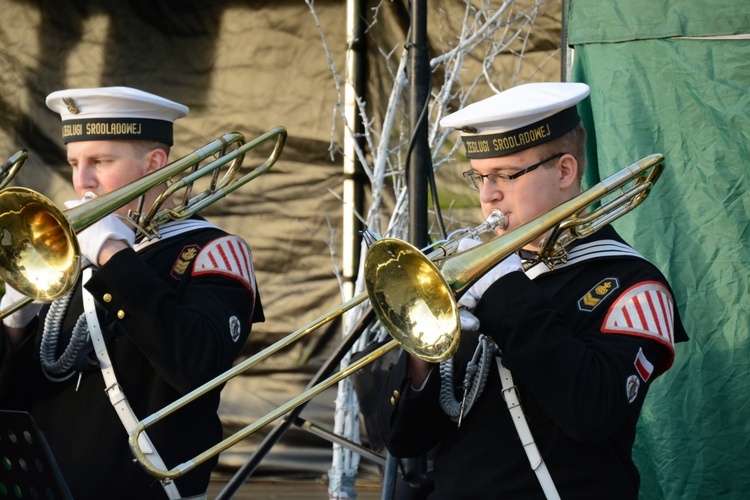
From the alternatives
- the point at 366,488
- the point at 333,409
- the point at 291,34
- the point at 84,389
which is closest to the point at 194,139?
the point at 291,34

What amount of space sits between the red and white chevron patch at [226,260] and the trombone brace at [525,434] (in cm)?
86

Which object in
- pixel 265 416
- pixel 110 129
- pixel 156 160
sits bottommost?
pixel 265 416

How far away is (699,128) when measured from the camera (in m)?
3.51

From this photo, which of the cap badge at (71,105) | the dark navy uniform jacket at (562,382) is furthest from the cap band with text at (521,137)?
the cap badge at (71,105)

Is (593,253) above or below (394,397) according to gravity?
above

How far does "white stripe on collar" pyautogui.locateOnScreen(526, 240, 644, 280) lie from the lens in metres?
2.70

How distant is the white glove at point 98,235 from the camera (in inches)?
116

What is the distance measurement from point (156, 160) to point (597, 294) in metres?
1.37

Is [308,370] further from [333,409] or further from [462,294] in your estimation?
[462,294]

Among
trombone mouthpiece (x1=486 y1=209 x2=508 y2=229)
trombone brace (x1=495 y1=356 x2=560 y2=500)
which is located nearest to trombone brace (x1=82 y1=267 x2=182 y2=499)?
trombone brace (x1=495 y1=356 x2=560 y2=500)

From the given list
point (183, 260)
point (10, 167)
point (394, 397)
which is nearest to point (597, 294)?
point (394, 397)

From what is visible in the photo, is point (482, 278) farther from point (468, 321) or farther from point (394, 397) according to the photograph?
point (394, 397)

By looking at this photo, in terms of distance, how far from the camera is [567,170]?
2809 millimetres

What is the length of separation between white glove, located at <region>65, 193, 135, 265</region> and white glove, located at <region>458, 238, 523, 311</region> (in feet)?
3.02
